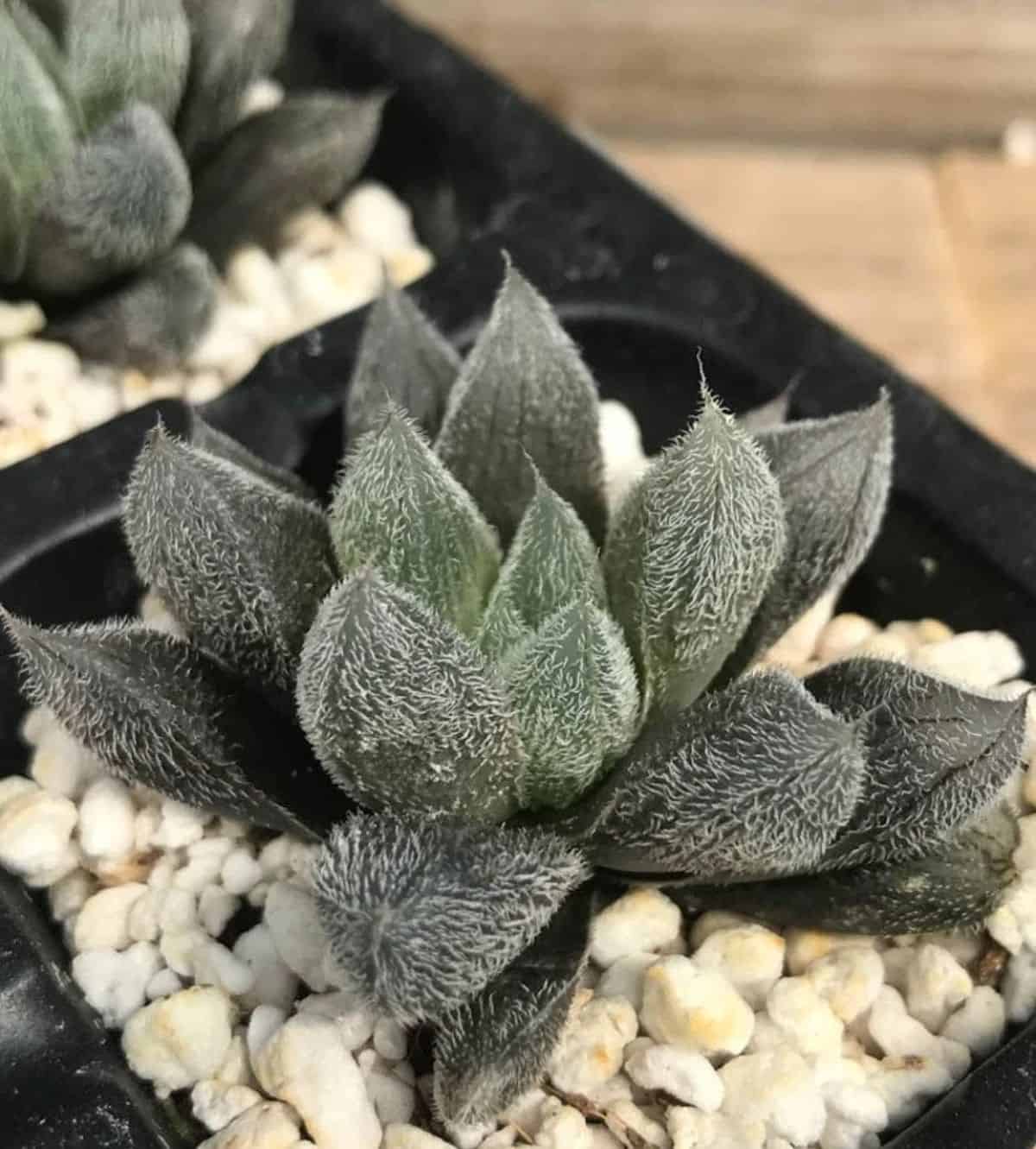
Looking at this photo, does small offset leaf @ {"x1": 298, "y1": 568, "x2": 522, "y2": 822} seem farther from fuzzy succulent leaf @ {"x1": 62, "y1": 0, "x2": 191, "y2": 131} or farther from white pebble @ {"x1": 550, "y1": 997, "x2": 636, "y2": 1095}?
fuzzy succulent leaf @ {"x1": 62, "y1": 0, "x2": 191, "y2": 131}

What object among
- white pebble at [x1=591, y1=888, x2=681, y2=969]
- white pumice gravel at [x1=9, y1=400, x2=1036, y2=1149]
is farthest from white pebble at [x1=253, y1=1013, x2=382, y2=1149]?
white pebble at [x1=591, y1=888, x2=681, y2=969]

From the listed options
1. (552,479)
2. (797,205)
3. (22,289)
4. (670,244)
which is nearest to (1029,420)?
(797,205)

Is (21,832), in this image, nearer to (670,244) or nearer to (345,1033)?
(345,1033)

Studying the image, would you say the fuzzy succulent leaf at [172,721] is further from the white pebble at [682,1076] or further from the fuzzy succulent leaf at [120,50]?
the fuzzy succulent leaf at [120,50]

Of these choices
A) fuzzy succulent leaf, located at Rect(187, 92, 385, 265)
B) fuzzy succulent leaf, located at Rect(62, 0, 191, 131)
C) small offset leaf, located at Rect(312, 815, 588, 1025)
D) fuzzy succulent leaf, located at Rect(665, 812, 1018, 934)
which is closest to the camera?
small offset leaf, located at Rect(312, 815, 588, 1025)

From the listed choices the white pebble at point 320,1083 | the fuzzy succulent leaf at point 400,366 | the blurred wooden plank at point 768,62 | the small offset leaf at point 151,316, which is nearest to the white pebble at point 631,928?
the white pebble at point 320,1083

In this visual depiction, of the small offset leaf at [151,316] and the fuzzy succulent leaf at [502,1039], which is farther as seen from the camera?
the small offset leaf at [151,316]
